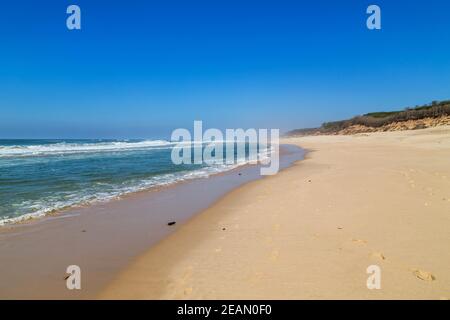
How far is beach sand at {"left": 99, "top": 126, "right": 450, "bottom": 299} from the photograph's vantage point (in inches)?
127

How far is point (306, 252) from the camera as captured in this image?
415 centimetres

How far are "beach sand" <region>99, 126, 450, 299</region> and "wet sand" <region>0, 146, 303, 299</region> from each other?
37 cm

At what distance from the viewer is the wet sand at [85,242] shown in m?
→ 3.73

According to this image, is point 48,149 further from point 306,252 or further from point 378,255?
point 378,255

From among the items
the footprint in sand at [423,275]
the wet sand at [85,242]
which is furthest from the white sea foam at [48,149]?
the footprint in sand at [423,275]

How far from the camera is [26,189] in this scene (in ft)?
32.7

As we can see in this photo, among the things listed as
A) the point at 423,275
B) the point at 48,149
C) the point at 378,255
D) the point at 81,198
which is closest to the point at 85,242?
the point at 81,198

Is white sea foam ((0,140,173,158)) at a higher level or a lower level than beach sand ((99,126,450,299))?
higher

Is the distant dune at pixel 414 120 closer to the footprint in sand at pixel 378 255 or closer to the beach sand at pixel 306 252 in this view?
the beach sand at pixel 306 252

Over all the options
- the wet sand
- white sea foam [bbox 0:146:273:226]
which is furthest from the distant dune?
the wet sand

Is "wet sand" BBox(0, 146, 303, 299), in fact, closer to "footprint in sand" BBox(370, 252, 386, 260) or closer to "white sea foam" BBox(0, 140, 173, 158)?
"footprint in sand" BBox(370, 252, 386, 260)
